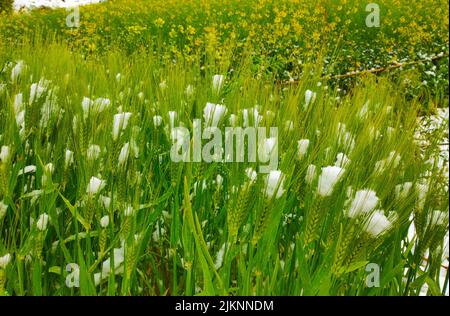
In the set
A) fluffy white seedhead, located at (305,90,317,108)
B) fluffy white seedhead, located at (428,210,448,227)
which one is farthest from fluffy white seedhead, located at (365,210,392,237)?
fluffy white seedhead, located at (305,90,317,108)

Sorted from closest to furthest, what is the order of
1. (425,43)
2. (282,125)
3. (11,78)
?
(282,125) → (11,78) → (425,43)

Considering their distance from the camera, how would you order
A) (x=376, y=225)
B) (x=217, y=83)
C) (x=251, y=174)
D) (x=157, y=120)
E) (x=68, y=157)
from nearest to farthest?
1. (x=376, y=225)
2. (x=251, y=174)
3. (x=68, y=157)
4. (x=157, y=120)
5. (x=217, y=83)

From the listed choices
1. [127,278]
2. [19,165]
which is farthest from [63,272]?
[19,165]

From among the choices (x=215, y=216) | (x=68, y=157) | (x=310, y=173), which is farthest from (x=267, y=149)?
(x=68, y=157)

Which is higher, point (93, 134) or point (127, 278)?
point (93, 134)

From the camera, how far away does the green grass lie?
2.60 feet

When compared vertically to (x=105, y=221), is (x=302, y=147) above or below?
above

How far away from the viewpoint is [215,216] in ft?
3.56

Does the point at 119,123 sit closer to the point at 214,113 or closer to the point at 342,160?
the point at 214,113

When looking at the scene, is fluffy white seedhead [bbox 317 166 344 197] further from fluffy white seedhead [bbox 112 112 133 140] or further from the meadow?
fluffy white seedhead [bbox 112 112 133 140]

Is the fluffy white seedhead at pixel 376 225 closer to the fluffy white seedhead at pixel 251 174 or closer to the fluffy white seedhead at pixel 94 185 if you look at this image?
the fluffy white seedhead at pixel 251 174
